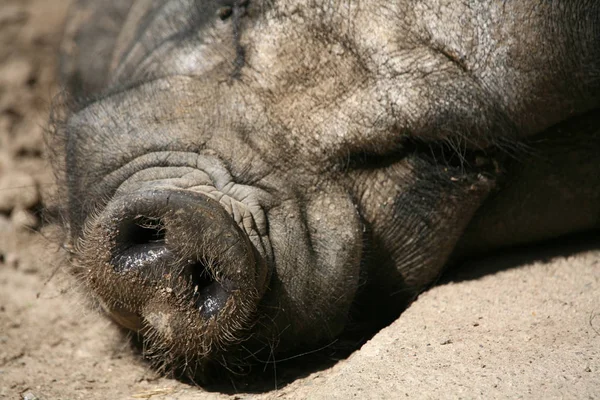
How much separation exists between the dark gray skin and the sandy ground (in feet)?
0.52

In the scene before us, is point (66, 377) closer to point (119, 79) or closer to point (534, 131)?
point (119, 79)

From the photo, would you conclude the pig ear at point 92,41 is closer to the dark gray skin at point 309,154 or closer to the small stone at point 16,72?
the small stone at point 16,72

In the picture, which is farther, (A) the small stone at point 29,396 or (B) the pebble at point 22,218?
(B) the pebble at point 22,218

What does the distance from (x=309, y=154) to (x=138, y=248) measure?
0.58 m

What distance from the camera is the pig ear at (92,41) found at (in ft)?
14.4

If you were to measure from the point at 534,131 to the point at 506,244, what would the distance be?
1.51ft

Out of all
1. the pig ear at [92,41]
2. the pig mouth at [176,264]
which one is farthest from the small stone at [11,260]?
the pig mouth at [176,264]

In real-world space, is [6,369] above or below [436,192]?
below

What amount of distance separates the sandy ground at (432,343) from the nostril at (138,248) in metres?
0.43

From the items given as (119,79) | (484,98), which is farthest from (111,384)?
(484,98)

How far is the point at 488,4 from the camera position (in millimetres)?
2557

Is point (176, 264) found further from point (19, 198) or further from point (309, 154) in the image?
point (19, 198)

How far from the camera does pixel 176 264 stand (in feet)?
7.73

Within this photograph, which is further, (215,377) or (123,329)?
(123,329)
